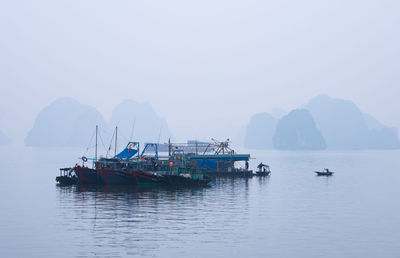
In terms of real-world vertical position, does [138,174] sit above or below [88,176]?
above

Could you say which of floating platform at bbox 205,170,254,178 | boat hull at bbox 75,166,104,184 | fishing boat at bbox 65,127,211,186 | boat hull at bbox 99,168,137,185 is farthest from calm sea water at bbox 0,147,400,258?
floating platform at bbox 205,170,254,178

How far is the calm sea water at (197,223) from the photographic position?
37.5 meters

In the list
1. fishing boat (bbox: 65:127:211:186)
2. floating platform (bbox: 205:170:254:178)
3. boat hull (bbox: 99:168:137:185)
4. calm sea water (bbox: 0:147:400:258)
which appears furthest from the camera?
floating platform (bbox: 205:170:254:178)

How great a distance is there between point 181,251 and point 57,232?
1324cm

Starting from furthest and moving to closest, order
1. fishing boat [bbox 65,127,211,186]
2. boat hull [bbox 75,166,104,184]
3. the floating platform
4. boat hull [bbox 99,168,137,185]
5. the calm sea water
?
the floating platform < boat hull [bbox 75,166,104,184] < boat hull [bbox 99,168,137,185] < fishing boat [bbox 65,127,211,186] < the calm sea water

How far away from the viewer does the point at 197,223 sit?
48344mm

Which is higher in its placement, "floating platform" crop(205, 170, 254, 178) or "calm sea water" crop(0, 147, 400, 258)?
"floating platform" crop(205, 170, 254, 178)

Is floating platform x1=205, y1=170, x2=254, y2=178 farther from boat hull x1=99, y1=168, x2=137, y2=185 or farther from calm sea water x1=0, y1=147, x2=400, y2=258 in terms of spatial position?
calm sea water x1=0, y1=147, x2=400, y2=258

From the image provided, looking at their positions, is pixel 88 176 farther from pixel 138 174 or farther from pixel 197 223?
pixel 197 223

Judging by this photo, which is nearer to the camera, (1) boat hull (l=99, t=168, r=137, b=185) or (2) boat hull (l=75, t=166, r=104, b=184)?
(1) boat hull (l=99, t=168, r=137, b=185)

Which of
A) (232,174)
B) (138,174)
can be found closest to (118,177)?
(138,174)

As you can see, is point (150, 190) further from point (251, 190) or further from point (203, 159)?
point (203, 159)

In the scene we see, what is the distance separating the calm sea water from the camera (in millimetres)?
37469

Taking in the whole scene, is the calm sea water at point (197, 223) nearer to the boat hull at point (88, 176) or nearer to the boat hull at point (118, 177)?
the boat hull at point (118, 177)
